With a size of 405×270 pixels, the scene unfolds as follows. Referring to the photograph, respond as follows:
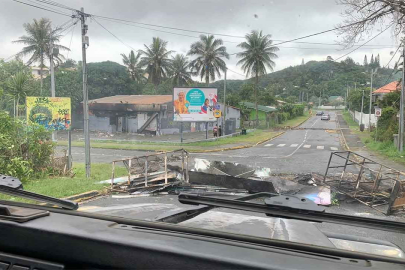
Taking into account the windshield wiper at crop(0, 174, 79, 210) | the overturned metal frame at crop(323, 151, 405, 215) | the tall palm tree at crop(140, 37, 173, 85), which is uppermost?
the tall palm tree at crop(140, 37, 173, 85)

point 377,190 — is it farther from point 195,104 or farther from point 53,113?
point 195,104

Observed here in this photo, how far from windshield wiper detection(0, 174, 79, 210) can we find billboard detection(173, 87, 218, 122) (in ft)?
81.0

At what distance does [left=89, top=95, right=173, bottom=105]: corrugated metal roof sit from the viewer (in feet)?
78.6

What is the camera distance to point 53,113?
10477 millimetres

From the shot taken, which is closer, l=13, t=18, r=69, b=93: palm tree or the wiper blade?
the wiper blade

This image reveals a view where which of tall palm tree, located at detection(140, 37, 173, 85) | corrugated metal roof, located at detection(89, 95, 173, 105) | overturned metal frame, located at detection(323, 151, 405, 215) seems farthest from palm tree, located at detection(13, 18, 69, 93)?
corrugated metal roof, located at detection(89, 95, 173, 105)

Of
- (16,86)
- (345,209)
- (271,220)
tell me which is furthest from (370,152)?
(271,220)

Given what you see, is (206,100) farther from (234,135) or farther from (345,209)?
(345,209)

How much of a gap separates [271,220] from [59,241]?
106 cm

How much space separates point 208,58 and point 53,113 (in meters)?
6.06

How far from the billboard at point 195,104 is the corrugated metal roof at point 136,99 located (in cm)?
323

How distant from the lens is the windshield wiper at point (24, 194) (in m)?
1.89

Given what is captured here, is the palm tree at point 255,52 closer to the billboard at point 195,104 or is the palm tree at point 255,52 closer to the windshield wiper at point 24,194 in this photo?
the windshield wiper at point 24,194

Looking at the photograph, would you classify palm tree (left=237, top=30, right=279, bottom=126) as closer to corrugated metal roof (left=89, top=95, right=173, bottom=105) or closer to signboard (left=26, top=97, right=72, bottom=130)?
signboard (left=26, top=97, right=72, bottom=130)
